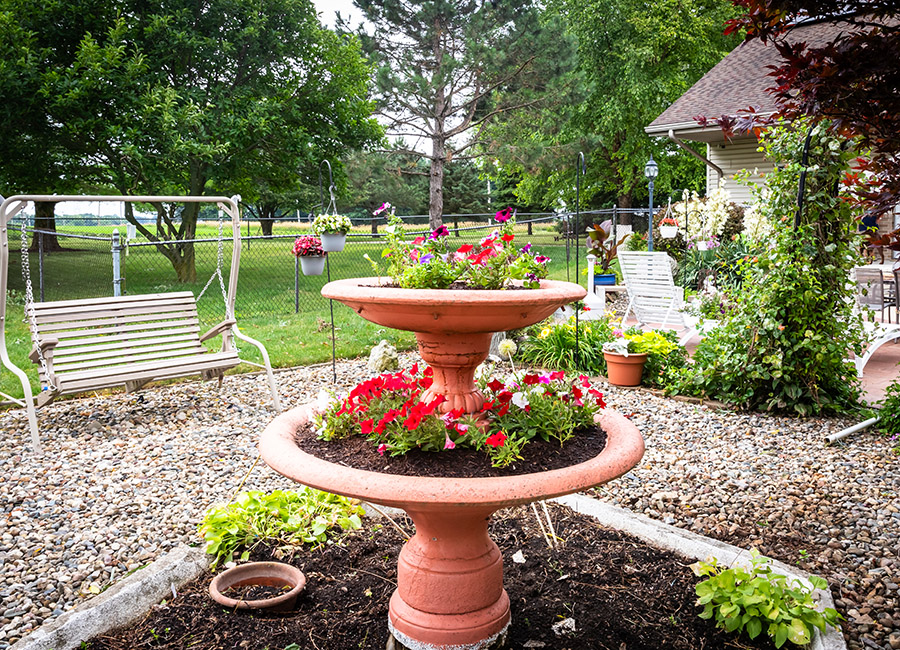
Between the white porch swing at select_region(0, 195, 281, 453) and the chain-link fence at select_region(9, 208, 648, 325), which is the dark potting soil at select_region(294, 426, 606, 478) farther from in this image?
the chain-link fence at select_region(9, 208, 648, 325)

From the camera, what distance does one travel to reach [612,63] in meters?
20.4

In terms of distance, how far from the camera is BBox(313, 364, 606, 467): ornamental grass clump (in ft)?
6.73

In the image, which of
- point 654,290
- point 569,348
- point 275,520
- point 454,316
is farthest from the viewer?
point 654,290

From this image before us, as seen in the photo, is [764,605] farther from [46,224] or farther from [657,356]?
[46,224]

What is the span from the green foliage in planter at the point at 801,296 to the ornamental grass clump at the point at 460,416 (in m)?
2.89

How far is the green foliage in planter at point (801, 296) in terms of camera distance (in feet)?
14.9

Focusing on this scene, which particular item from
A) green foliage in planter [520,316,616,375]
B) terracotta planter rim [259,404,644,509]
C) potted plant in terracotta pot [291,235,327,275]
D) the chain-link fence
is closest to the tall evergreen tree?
the chain-link fence

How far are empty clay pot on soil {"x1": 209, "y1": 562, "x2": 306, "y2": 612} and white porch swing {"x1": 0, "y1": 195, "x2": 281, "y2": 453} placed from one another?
2533mm

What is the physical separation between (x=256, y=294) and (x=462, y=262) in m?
11.1

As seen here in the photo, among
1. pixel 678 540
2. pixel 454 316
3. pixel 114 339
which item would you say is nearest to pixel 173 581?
pixel 454 316

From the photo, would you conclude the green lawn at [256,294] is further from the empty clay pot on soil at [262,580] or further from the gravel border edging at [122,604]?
the empty clay pot on soil at [262,580]

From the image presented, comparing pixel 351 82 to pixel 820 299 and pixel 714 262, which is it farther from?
pixel 820 299

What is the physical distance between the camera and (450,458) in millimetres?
2066

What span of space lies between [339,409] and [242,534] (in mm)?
910
